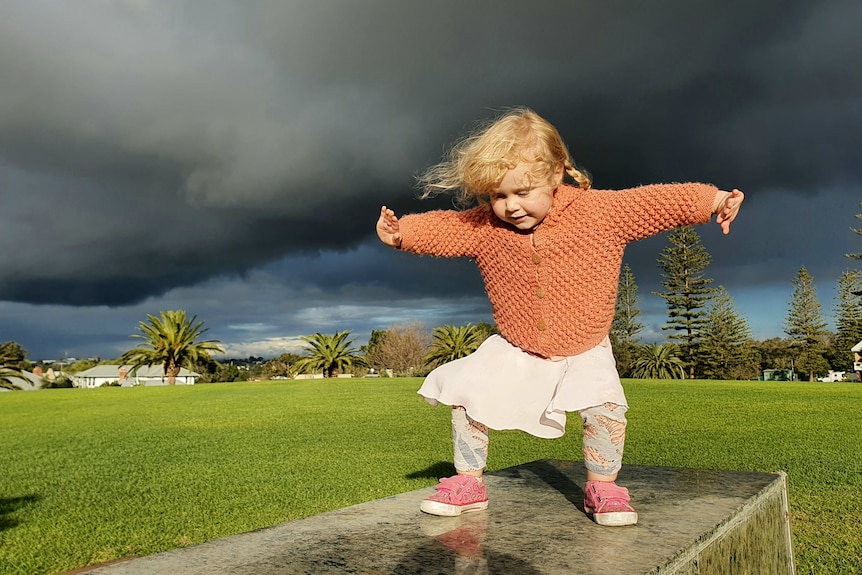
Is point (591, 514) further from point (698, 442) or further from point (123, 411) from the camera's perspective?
point (123, 411)

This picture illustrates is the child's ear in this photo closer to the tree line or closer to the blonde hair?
the blonde hair

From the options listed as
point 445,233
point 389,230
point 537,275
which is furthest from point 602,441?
point 389,230

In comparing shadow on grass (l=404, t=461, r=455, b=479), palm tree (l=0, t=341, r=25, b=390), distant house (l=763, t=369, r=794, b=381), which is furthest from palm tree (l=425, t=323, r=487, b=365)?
shadow on grass (l=404, t=461, r=455, b=479)

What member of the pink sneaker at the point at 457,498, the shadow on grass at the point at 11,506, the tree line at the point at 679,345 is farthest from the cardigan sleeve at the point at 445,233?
the tree line at the point at 679,345

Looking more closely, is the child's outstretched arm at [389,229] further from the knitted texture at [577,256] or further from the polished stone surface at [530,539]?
the polished stone surface at [530,539]

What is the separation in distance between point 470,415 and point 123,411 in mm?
12171

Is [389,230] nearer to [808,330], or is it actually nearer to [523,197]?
[523,197]

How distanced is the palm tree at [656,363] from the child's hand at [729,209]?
30.6m

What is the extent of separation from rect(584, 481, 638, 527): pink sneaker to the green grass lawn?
1352 mm

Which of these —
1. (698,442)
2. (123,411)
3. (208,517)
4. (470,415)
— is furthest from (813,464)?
(123,411)

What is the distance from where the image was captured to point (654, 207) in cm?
276

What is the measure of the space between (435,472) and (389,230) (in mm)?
2948

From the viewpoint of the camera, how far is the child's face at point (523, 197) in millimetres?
2615

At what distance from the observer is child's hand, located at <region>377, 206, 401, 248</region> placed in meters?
2.92
